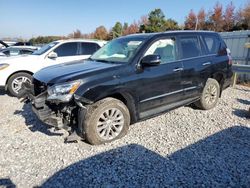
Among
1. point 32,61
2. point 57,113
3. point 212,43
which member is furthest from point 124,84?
point 32,61

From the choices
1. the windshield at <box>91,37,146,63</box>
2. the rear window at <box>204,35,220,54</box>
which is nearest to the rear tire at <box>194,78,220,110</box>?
the rear window at <box>204,35,220,54</box>

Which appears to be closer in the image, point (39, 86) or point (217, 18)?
point (39, 86)

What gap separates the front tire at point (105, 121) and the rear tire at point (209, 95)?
2329 mm

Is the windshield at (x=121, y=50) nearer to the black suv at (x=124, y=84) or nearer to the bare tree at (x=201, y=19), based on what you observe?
the black suv at (x=124, y=84)

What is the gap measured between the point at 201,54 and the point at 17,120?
442 cm

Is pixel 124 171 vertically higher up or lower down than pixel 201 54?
lower down

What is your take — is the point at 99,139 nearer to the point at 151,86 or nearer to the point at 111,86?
the point at 111,86

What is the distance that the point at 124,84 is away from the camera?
155 inches

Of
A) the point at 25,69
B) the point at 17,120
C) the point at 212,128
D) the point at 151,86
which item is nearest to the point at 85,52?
the point at 25,69

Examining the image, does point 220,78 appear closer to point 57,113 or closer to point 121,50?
point 121,50

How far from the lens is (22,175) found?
3.07 metres

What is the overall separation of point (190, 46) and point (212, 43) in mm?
990

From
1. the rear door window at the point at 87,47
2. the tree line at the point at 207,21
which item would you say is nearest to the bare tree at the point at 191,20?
the tree line at the point at 207,21

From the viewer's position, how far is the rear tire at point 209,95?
5.53m
